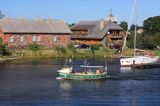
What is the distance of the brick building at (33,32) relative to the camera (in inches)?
4801

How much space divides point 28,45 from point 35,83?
164 ft

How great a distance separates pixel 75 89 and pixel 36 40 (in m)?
59.4

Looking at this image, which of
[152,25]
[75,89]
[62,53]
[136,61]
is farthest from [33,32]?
[75,89]

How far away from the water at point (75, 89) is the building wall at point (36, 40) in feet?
103

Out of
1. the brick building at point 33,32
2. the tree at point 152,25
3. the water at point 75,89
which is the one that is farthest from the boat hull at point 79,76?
the tree at point 152,25

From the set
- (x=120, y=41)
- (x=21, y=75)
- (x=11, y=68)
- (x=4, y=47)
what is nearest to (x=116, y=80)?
(x=21, y=75)

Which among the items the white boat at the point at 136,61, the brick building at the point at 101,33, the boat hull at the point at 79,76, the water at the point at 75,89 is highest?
the brick building at the point at 101,33

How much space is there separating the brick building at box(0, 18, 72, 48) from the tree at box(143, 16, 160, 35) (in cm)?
3857

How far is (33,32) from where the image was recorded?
404 ft

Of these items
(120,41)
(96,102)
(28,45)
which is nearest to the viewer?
(96,102)

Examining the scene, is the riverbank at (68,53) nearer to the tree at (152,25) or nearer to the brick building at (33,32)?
the brick building at (33,32)

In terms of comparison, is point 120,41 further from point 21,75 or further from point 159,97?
point 159,97

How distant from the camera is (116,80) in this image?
75.3 m

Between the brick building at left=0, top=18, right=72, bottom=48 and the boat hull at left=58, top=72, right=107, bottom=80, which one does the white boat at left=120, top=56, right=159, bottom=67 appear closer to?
the boat hull at left=58, top=72, right=107, bottom=80
